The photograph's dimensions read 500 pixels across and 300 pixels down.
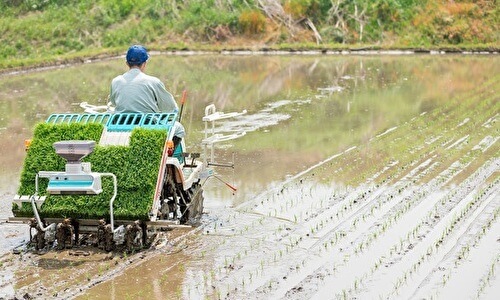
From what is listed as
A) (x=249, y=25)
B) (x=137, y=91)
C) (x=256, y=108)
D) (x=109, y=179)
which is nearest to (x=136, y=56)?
(x=137, y=91)

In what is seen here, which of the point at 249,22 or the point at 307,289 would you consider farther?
the point at 249,22

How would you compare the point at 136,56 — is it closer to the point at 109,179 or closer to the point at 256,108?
the point at 109,179

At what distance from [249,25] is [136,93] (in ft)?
93.4

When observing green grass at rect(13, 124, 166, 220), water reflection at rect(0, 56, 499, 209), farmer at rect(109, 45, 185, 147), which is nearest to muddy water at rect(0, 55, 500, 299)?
water reflection at rect(0, 56, 499, 209)

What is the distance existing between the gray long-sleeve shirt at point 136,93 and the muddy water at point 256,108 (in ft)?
4.65

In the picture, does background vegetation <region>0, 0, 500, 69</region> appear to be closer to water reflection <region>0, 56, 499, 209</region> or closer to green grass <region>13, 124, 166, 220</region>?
water reflection <region>0, 56, 499, 209</region>

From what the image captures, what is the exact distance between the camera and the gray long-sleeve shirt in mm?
8961

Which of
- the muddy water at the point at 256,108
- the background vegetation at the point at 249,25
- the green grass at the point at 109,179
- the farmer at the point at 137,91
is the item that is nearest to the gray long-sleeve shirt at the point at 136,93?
the farmer at the point at 137,91

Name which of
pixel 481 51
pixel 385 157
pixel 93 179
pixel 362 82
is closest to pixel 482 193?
pixel 385 157

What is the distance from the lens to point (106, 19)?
37.8 m

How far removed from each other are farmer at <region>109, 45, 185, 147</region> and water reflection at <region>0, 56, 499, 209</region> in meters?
1.92

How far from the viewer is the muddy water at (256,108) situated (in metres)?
8.51

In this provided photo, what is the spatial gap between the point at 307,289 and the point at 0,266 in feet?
8.70

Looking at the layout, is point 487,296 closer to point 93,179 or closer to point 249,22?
point 93,179
